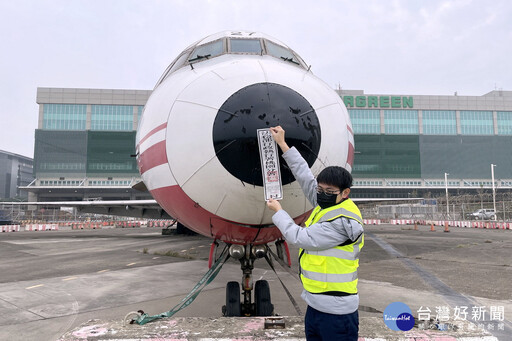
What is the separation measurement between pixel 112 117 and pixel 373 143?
5894 centimetres

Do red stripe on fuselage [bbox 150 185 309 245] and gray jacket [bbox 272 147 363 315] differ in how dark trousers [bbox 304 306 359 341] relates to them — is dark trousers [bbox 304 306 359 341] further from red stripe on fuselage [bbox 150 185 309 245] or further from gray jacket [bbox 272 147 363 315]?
red stripe on fuselage [bbox 150 185 309 245]

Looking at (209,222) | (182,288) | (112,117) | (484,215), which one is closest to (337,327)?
(209,222)

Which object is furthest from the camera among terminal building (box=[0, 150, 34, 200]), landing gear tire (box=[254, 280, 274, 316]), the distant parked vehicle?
terminal building (box=[0, 150, 34, 200])

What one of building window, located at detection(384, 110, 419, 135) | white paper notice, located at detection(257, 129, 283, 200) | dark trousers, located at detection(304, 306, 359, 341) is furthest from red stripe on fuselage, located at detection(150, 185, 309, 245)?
building window, located at detection(384, 110, 419, 135)

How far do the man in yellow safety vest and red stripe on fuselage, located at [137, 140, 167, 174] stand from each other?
57.9 inches

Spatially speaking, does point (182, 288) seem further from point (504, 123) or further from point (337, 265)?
point (504, 123)

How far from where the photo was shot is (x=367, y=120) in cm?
7525

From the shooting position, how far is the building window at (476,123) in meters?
78.1

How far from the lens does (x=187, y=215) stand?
3.24 m

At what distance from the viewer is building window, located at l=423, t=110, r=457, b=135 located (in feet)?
253

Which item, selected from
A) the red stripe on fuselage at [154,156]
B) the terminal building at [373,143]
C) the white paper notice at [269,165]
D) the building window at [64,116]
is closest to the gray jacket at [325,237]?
the white paper notice at [269,165]

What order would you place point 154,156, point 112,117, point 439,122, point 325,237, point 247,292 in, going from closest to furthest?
point 325,237 → point 154,156 → point 247,292 → point 112,117 → point 439,122

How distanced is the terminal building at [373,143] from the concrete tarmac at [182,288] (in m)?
61.2

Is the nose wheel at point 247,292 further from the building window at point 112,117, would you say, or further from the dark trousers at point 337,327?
the building window at point 112,117
